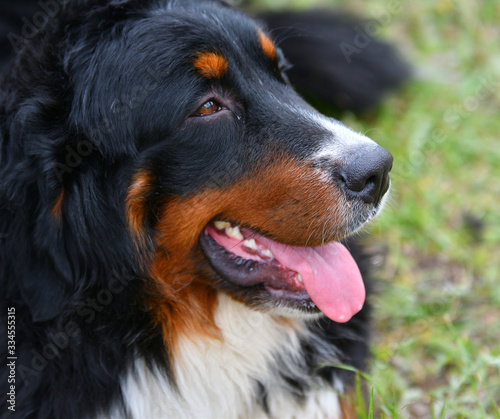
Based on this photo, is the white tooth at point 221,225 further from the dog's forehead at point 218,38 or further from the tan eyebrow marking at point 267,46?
the tan eyebrow marking at point 267,46

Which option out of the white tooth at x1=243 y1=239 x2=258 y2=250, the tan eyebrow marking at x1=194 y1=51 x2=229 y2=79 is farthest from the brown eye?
the white tooth at x1=243 y1=239 x2=258 y2=250

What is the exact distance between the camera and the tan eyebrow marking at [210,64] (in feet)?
8.81

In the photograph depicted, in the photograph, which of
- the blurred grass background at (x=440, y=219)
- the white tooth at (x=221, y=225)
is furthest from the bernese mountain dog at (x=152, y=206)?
the blurred grass background at (x=440, y=219)

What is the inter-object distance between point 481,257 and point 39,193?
2749mm

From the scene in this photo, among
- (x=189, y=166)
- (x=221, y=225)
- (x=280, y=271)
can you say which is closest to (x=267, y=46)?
(x=189, y=166)

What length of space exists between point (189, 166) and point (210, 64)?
414 millimetres

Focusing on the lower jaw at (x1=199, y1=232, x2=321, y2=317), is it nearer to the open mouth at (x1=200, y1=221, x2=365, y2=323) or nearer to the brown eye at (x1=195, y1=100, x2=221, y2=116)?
the open mouth at (x1=200, y1=221, x2=365, y2=323)

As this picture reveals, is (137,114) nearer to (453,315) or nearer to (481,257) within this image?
(453,315)

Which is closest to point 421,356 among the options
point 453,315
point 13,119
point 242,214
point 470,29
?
point 453,315

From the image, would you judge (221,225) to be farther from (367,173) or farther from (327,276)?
(367,173)

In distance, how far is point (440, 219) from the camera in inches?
178

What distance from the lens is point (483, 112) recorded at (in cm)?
530

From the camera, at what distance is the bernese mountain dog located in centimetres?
264

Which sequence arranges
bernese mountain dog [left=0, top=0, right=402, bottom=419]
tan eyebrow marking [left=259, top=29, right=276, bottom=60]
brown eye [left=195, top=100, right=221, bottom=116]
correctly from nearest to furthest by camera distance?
bernese mountain dog [left=0, top=0, right=402, bottom=419], brown eye [left=195, top=100, right=221, bottom=116], tan eyebrow marking [left=259, top=29, right=276, bottom=60]
